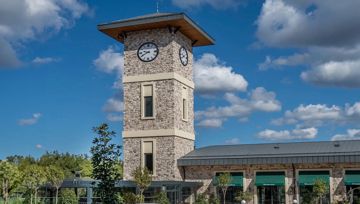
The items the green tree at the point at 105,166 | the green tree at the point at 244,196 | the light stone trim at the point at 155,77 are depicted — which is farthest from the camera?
the light stone trim at the point at 155,77

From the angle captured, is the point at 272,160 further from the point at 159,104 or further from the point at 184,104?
the point at 159,104

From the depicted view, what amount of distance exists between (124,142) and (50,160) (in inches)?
1582

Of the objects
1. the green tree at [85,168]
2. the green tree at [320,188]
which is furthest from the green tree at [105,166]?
the green tree at [85,168]

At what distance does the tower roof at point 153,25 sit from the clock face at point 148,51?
1.32 m

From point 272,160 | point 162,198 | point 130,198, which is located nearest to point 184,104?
point 272,160

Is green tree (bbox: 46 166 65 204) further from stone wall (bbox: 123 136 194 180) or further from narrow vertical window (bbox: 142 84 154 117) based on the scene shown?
narrow vertical window (bbox: 142 84 154 117)

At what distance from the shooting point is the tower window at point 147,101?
38.5 metres

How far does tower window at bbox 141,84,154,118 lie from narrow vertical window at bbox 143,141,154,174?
2159 mm

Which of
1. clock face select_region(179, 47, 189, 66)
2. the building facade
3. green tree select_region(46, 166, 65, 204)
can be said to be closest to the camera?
the building facade

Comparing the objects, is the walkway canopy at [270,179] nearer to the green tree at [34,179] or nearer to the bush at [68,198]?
the bush at [68,198]

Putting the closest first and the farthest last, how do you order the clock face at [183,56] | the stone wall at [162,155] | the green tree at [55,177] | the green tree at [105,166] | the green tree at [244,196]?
the green tree at [105,166]
the green tree at [244,196]
the stone wall at [162,155]
the green tree at [55,177]
the clock face at [183,56]

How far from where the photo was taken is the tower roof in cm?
3675

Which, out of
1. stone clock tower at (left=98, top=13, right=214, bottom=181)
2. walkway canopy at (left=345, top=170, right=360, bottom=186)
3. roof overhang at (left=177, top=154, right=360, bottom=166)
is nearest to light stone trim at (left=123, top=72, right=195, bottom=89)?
stone clock tower at (left=98, top=13, right=214, bottom=181)

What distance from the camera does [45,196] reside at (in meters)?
41.5
